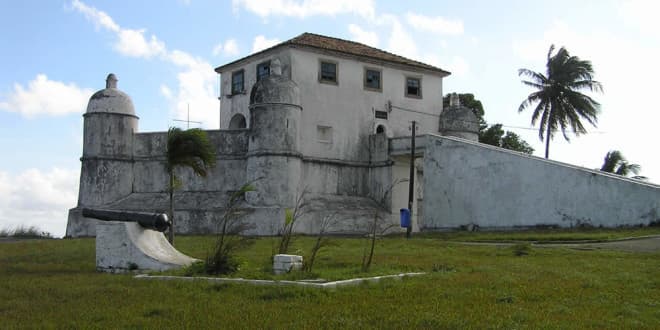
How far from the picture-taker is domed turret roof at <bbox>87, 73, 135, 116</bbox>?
113 feet

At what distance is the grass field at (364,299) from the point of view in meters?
8.15

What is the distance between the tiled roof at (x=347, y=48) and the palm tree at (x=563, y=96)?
733 centimetres

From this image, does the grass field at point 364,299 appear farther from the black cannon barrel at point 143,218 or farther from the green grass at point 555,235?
the green grass at point 555,235

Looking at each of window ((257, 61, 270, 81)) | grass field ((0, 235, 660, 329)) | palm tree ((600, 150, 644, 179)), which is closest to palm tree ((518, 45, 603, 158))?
palm tree ((600, 150, 644, 179))

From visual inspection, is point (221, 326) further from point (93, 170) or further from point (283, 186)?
point (93, 170)

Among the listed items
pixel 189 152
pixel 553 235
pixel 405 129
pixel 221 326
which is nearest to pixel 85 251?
pixel 189 152

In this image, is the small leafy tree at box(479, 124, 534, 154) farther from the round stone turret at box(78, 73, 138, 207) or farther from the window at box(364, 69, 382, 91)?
the round stone turret at box(78, 73, 138, 207)

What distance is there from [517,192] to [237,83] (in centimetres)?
1557

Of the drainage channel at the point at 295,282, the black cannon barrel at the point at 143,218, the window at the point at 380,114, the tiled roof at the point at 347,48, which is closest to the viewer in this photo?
the drainage channel at the point at 295,282

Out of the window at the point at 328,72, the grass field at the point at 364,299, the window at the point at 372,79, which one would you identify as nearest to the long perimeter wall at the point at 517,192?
the window at the point at 372,79

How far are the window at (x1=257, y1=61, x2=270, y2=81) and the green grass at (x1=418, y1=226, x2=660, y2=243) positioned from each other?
1179 centimetres

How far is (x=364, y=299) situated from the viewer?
9.62 metres

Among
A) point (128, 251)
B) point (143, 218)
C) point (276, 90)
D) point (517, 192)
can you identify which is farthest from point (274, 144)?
point (128, 251)

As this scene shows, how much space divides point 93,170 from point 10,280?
22563 mm
